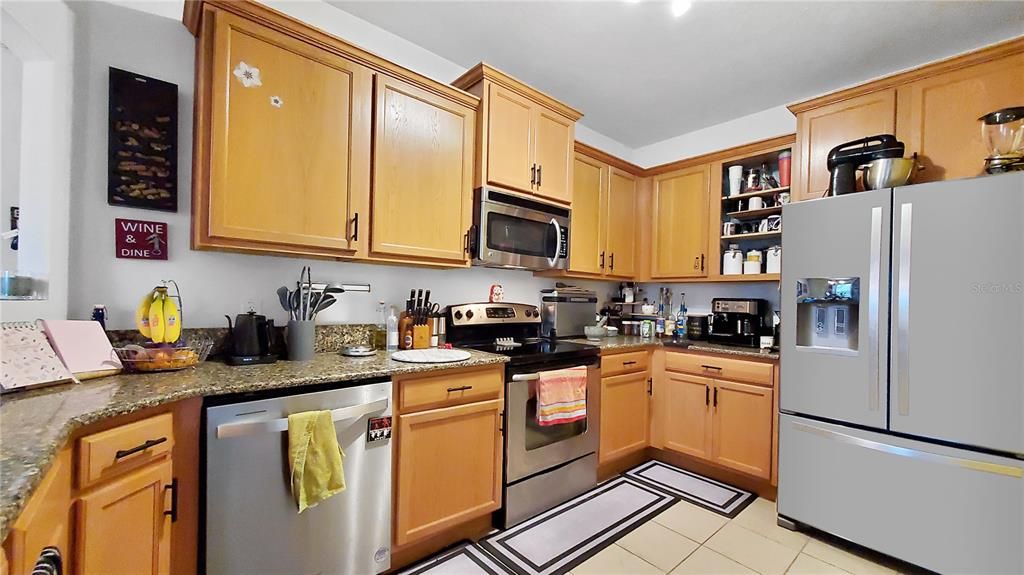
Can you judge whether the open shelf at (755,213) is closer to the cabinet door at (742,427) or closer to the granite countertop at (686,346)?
the granite countertop at (686,346)

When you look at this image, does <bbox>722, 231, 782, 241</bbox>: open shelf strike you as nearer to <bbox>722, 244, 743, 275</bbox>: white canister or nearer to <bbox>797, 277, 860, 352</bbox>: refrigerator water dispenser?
<bbox>722, 244, 743, 275</bbox>: white canister

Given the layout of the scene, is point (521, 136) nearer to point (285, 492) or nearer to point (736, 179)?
point (736, 179)

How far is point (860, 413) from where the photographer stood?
1921 mm

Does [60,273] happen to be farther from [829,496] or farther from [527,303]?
[829,496]

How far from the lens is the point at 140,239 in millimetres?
1630

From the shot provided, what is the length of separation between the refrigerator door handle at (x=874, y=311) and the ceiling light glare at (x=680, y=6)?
1.31 m

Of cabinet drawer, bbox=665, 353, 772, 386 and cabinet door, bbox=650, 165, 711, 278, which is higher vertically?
cabinet door, bbox=650, 165, 711, 278

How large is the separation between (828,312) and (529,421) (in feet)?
5.44

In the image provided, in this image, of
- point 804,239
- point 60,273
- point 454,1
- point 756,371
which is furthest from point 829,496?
point 60,273

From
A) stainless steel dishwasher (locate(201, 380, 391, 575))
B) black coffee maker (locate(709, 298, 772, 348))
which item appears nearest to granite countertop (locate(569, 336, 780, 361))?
black coffee maker (locate(709, 298, 772, 348))

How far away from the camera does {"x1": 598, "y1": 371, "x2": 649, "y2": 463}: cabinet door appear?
2609mm

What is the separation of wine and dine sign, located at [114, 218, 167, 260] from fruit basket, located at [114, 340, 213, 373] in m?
0.42

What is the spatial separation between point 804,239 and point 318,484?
253cm

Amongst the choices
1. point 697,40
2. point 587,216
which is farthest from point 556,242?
point 697,40
